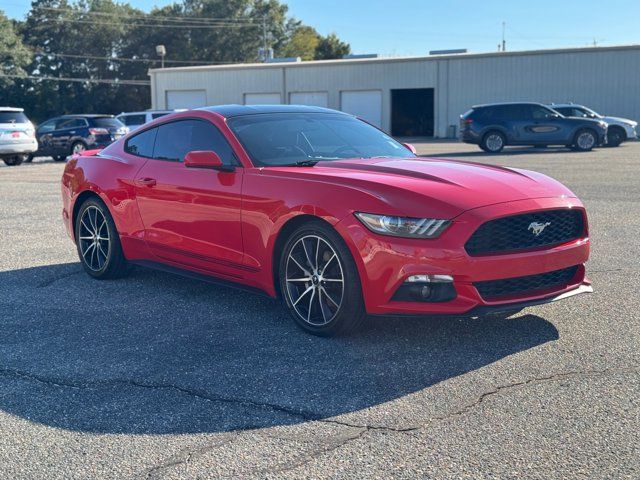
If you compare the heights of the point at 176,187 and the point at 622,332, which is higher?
the point at 176,187

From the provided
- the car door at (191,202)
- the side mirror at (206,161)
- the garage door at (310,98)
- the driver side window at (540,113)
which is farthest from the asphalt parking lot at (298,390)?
the garage door at (310,98)

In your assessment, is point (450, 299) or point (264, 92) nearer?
point (450, 299)

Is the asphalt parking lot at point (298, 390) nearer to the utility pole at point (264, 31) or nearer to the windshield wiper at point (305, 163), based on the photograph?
the windshield wiper at point (305, 163)

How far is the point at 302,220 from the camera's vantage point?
207 inches

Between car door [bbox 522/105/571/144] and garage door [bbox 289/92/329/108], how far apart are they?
66.0ft

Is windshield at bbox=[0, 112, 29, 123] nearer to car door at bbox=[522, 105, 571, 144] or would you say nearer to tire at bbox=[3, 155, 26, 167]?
tire at bbox=[3, 155, 26, 167]

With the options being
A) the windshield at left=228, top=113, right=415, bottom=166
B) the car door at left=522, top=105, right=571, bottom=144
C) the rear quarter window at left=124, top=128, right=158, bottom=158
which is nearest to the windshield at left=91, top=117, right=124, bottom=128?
the car door at left=522, top=105, right=571, bottom=144

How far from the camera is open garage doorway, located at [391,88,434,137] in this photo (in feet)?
148

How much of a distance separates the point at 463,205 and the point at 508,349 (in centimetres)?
94

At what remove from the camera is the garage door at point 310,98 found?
45469 millimetres

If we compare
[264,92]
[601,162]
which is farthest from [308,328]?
[264,92]

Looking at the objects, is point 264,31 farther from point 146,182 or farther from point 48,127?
point 146,182

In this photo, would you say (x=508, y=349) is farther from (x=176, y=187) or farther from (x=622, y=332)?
(x=176, y=187)

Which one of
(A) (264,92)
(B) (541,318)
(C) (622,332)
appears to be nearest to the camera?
(C) (622,332)
